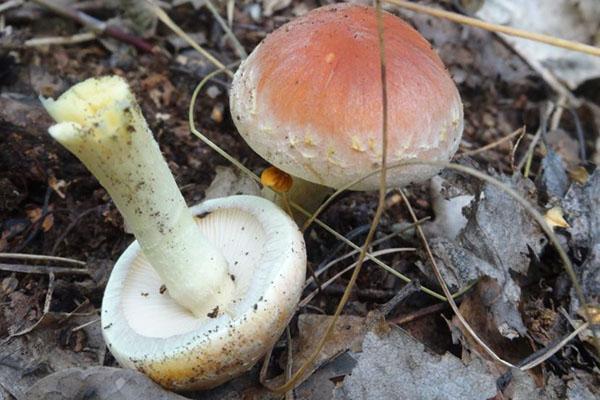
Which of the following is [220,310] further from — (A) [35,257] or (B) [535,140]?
(B) [535,140]

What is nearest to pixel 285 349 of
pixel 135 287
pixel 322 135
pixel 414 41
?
pixel 135 287

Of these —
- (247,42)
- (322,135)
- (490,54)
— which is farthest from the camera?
(490,54)

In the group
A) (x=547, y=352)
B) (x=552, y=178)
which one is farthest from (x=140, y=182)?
(x=552, y=178)

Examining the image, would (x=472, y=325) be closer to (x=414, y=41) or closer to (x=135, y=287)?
(x=414, y=41)

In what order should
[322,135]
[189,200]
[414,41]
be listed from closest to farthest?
[322,135]
[414,41]
[189,200]

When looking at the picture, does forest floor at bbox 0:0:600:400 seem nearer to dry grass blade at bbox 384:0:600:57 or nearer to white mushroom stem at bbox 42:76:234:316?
white mushroom stem at bbox 42:76:234:316

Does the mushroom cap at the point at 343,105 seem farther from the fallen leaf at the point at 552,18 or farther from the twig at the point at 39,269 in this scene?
the fallen leaf at the point at 552,18
